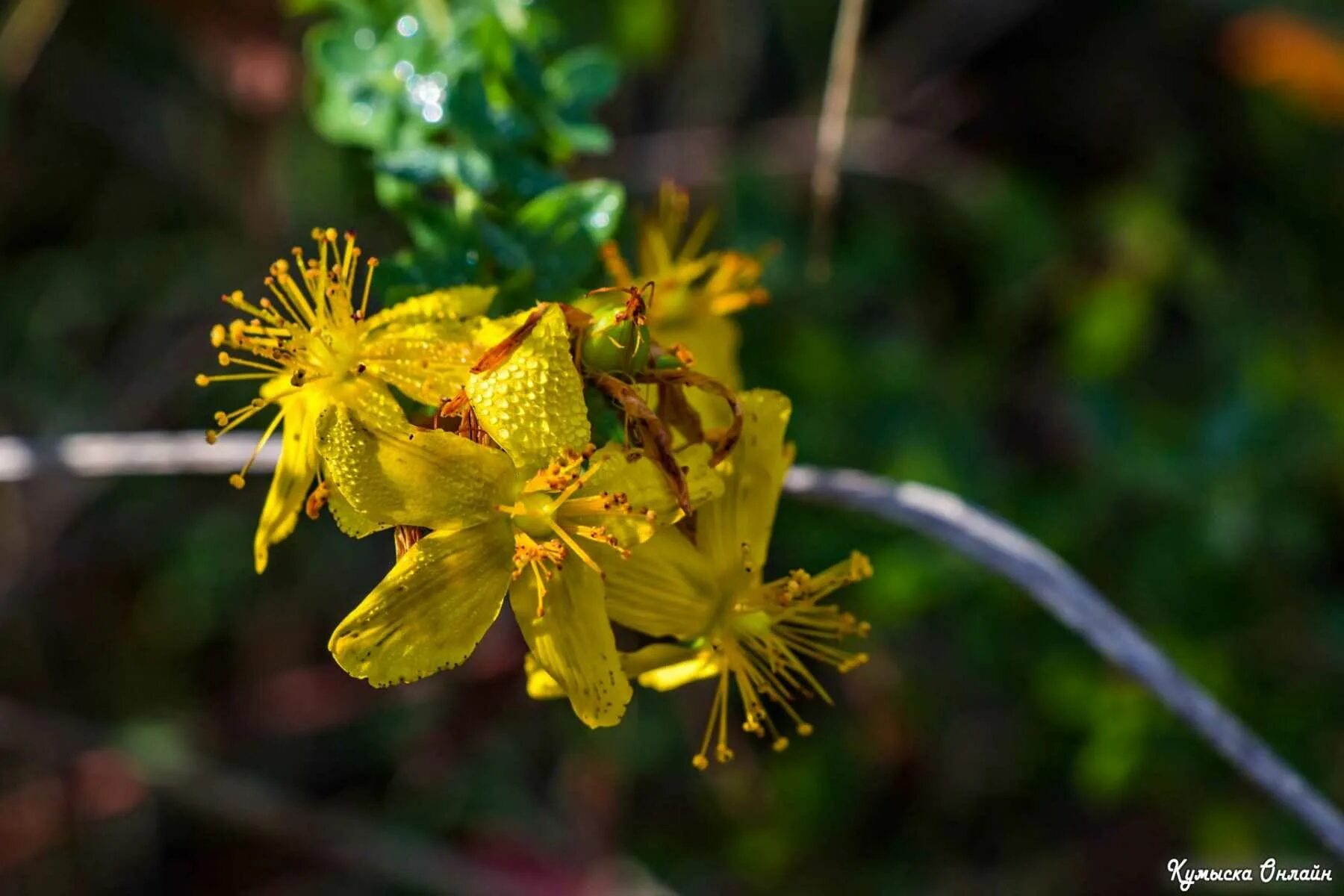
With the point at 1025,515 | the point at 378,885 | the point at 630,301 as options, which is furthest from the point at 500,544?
the point at 378,885

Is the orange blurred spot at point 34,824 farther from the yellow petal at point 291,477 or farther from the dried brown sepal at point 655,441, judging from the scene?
the dried brown sepal at point 655,441

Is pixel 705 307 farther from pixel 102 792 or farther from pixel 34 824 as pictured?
pixel 34 824

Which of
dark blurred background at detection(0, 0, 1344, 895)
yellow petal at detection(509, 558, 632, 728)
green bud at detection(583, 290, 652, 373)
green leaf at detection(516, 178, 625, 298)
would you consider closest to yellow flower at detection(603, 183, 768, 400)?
green leaf at detection(516, 178, 625, 298)

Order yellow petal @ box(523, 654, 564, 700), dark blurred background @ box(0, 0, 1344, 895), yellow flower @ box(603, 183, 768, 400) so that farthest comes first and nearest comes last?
dark blurred background @ box(0, 0, 1344, 895), yellow flower @ box(603, 183, 768, 400), yellow petal @ box(523, 654, 564, 700)

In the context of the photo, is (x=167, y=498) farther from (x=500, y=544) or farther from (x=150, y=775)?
(x=500, y=544)

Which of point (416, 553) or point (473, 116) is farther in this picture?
point (473, 116)

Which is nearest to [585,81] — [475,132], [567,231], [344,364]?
[475,132]

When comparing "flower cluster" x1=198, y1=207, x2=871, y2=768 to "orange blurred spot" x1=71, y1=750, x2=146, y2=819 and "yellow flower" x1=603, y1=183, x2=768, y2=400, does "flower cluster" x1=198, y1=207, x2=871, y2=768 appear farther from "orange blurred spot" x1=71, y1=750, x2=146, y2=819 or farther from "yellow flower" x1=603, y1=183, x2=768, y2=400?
"orange blurred spot" x1=71, y1=750, x2=146, y2=819
